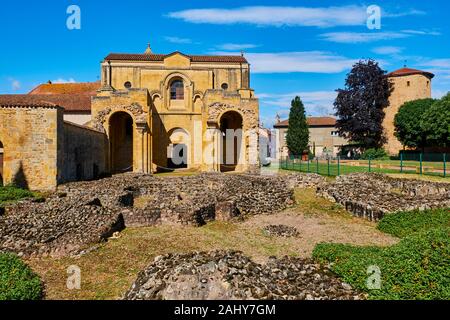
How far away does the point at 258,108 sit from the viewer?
29.8m

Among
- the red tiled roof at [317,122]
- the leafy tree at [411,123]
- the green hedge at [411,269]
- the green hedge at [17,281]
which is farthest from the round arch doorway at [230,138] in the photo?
the red tiled roof at [317,122]

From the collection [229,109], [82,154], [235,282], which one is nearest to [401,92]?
[229,109]

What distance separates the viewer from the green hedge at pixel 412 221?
11531 millimetres

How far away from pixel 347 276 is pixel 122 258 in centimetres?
587

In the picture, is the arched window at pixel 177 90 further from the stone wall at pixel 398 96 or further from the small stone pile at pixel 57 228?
the stone wall at pixel 398 96

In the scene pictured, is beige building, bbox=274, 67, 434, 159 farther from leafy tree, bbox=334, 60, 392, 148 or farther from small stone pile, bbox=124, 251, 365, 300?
small stone pile, bbox=124, 251, 365, 300

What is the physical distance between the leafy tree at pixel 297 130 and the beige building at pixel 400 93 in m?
12.4

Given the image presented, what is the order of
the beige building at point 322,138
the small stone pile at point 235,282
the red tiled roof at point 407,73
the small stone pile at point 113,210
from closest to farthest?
the small stone pile at point 235,282 < the small stone pile at point 113,210 < the red tiled roof at point 407,73 < the beige building at point 322,138

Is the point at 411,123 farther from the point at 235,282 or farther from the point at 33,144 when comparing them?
the point at 235,282

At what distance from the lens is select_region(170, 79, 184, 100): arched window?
116 ft

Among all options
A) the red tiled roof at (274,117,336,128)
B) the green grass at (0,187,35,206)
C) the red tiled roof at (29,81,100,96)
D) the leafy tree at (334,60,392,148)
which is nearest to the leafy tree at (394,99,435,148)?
the leafy tree at (334,60,392,148)

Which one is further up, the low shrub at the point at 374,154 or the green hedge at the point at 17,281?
the low shrub at the point at 374,154
